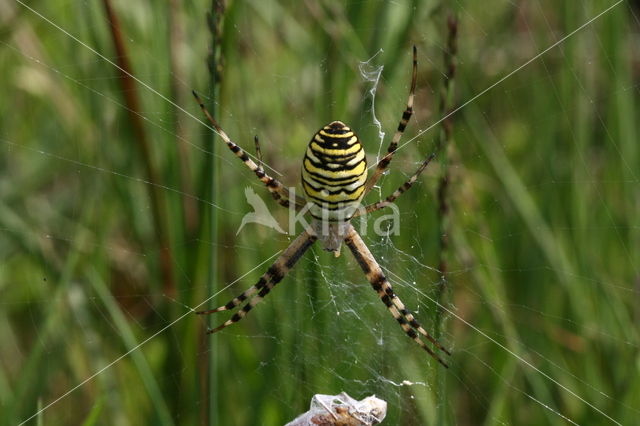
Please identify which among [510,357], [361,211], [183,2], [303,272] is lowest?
[510,357]

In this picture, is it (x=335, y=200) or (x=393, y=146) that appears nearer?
(x=335, y=200)

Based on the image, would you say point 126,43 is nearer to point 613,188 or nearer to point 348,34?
point 348,34

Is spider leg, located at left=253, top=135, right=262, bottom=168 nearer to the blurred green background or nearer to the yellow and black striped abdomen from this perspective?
the blurred green background

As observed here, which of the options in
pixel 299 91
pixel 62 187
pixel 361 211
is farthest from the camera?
pixel 62 187

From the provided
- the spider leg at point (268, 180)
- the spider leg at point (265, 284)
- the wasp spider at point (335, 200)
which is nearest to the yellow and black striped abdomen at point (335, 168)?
the wasp spider at point (335, 200)

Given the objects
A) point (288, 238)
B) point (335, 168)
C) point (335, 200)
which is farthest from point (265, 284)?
point (335, 168)

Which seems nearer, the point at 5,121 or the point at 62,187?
the point at 5,121

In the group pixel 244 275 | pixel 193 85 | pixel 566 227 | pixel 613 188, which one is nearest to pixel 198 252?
pixel 244 275

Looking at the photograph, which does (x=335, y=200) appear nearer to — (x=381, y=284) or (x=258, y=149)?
(x=258, y=149)

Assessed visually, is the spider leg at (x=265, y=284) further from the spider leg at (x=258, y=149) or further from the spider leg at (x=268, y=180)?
the spider leg at (x=258, y=149)
